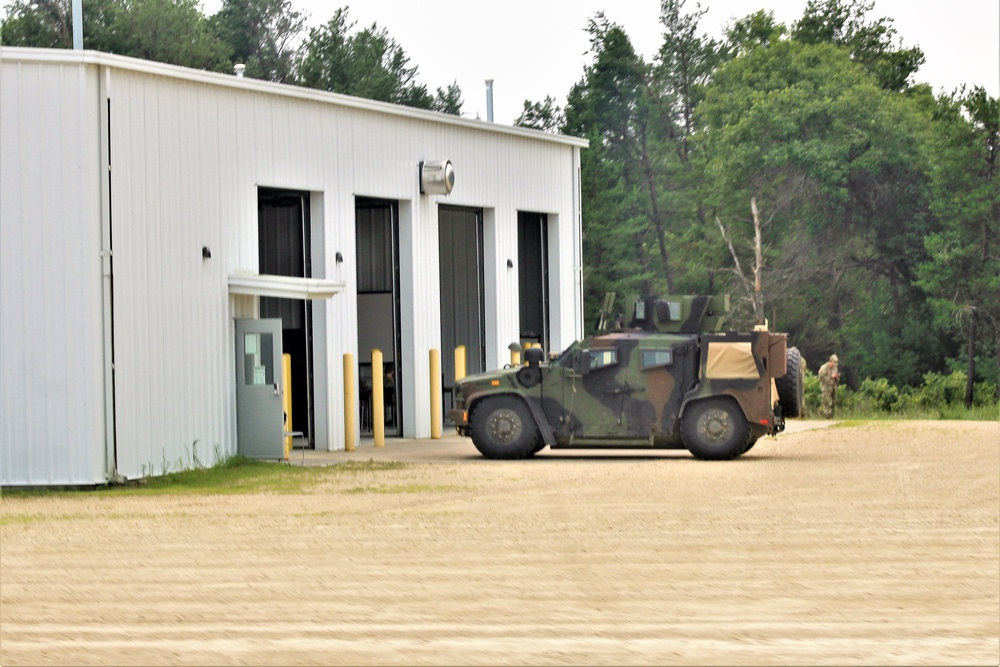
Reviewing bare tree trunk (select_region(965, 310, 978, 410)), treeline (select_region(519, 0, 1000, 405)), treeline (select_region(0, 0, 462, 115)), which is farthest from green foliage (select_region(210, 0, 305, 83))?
bare tree trunk (select_region(965, 310, 978, 410))

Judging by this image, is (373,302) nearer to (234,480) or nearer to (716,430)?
(716,430)

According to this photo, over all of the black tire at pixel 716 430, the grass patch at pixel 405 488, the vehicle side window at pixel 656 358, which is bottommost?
the grass patch at pixel 405 488

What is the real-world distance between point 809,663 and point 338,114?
16.7 m

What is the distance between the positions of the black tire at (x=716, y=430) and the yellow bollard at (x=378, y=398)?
221 inches

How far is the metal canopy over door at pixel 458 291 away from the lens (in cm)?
2920

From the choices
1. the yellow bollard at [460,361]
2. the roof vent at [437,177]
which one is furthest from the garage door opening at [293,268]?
the yellow bollard at [460,361]

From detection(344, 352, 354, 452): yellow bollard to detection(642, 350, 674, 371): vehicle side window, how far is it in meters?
4.80

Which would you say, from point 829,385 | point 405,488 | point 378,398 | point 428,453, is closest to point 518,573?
point 405,488

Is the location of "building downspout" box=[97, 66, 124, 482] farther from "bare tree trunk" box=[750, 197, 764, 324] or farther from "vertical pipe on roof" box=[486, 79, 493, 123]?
"bare tree trunk" box=[750, 197, 764, 324]

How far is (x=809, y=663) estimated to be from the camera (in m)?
7.52

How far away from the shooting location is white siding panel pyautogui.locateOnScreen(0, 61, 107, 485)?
16.6 meters

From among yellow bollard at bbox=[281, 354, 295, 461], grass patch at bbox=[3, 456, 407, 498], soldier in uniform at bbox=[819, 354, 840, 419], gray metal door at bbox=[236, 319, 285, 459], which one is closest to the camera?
grass patch at bbox=[3, 456, 407, 498]

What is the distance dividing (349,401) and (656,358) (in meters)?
5.07

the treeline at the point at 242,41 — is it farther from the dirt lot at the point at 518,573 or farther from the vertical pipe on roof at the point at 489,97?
the dirt lot at the point at 518,573
